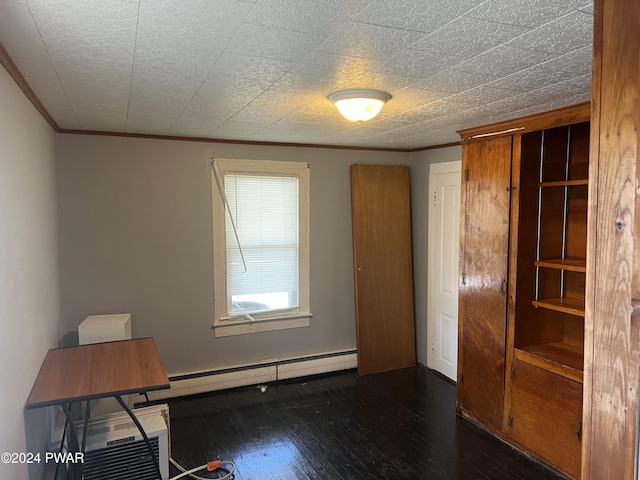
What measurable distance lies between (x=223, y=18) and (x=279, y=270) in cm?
305

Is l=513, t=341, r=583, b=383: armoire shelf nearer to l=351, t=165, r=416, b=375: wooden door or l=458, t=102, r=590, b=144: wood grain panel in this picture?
l=458, t=102, r=590, b=144: wood grain panel

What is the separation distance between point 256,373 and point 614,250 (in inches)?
143

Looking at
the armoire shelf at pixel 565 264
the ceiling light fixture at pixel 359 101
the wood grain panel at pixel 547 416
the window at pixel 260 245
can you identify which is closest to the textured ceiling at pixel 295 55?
the ceiling light fixture at pixel 359 101

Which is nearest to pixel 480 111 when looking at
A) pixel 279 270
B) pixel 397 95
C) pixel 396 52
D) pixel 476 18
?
pixel 397 95

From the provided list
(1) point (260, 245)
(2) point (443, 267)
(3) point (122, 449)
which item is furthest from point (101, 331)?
(2) point (443, 267)

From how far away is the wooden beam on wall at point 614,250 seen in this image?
90cm

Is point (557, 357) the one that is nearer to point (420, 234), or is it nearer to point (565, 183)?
point (565, 183)

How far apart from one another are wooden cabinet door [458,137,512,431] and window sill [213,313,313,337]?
1532 mm

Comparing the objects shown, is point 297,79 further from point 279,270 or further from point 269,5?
point 279,270

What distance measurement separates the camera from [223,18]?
1.36m

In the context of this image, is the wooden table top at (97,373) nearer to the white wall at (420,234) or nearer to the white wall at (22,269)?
the white wall at (22,269)

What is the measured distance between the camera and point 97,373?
221 centimetres

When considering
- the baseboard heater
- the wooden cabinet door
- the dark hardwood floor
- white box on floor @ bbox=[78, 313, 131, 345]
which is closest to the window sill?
the baseboard heater

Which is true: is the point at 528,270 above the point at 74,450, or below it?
above
